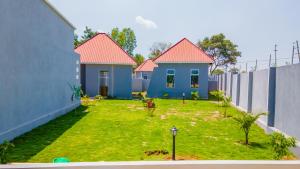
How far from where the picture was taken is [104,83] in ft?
75.9

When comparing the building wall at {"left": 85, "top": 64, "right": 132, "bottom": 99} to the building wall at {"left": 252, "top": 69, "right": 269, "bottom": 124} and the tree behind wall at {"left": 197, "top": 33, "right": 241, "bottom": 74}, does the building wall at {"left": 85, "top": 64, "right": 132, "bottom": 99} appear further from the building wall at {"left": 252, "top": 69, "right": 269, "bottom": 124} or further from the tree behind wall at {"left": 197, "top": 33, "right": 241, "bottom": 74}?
the tree behind wall at {"left": 197, "top": 33, "right": 241, "bottom": 74}

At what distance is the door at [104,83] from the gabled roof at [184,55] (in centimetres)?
452

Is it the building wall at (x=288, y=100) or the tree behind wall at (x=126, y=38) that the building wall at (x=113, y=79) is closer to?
the building wall at (x=288, y=100)

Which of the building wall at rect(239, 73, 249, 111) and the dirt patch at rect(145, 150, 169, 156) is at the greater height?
the building wall at rect(239, 73, 249, 111)

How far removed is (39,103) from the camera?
10406 mm

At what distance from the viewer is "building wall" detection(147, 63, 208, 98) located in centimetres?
2338

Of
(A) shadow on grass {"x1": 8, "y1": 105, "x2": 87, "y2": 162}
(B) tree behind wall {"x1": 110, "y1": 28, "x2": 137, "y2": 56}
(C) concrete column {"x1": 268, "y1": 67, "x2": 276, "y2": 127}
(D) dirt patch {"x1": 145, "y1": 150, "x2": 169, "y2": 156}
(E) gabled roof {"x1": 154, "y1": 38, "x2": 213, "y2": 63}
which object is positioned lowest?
(D) dirt patch {"x1": 145, "y1": 150, "x2": 169, "y2": 156}

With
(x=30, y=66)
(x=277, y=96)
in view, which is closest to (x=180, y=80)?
(x=277, y=96)

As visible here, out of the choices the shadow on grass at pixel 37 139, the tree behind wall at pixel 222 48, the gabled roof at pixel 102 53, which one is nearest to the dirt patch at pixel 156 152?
the shadow on grass at pixel 37 139

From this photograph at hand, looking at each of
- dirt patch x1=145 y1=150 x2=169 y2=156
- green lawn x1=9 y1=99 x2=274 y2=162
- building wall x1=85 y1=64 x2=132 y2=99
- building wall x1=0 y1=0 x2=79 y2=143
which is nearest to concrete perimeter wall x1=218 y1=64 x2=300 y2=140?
green lawn x1=9 y1=99 x2=274 y2=162

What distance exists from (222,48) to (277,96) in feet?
171

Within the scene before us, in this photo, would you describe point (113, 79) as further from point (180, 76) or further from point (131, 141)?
point (131, 141)

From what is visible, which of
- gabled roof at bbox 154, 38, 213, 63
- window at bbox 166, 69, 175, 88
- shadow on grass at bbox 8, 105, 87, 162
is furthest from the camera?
window at bbox 166, 69, 175, 88

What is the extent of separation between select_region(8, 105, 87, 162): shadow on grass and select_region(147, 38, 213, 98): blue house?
1296 cm
